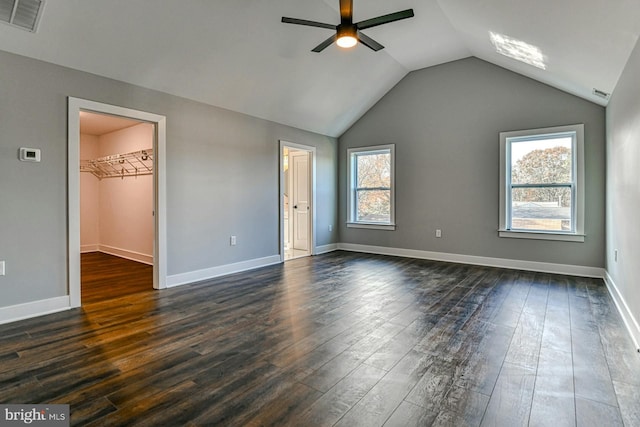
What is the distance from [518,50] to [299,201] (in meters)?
4.59

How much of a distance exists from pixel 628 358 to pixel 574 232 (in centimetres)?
305

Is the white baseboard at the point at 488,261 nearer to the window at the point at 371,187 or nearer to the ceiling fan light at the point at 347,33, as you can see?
the window at the point at 371,187

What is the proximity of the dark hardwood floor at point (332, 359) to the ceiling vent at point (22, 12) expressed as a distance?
8.61 ft

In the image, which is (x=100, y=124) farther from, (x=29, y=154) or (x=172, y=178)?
(x=29, y=154)

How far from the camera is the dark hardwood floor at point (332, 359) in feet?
5.94

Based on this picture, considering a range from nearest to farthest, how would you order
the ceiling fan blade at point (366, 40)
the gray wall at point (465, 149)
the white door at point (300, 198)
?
the ceiling fan blade at point (366, 40)
the gray wall at point (465, 149)
the white door at point (300, 198)

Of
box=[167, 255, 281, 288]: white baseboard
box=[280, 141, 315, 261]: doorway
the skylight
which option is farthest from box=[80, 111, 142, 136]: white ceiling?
the skylight

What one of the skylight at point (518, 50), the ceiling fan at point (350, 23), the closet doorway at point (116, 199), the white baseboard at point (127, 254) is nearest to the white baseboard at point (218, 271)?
the closet doorway at point (116, 199)

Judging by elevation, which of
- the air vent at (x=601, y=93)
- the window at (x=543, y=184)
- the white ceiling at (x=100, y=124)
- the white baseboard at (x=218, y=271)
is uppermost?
Result: the white ceiling at (x=100, y=124)

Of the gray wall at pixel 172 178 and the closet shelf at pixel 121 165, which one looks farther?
the closet shelf at pixel 121 165

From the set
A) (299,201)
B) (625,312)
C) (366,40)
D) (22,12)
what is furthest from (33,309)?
(625,312)

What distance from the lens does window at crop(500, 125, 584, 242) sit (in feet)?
16.1

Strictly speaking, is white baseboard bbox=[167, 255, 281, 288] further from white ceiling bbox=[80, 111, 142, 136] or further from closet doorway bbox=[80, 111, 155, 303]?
white ceiling bbox=[80, 111, 142, 136]

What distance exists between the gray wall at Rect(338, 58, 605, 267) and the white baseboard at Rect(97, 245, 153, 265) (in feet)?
13.5
